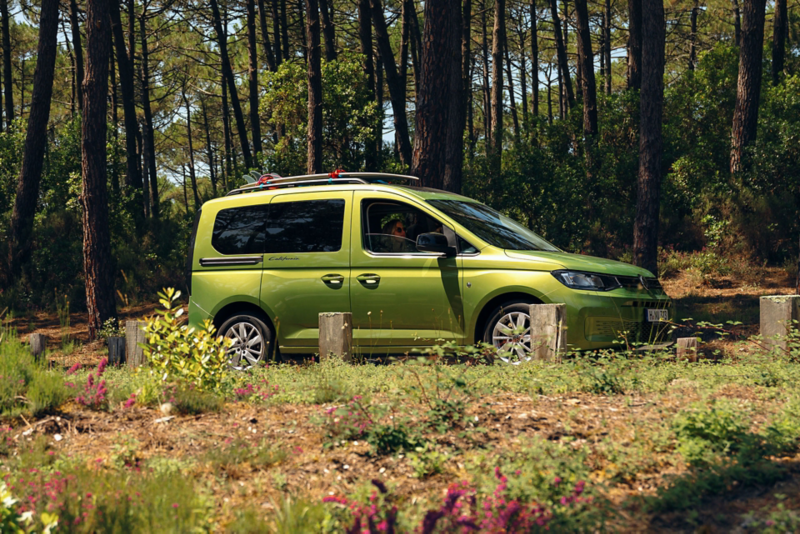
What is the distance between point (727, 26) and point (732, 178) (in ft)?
63.5

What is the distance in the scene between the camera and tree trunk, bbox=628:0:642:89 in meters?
21.9

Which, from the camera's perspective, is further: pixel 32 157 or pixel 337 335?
pixel 32 157

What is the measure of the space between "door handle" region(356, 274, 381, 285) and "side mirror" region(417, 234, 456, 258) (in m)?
0.61

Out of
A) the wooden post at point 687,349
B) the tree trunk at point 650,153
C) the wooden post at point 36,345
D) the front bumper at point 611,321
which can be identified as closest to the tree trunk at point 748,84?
the tree trunk at point 650,153

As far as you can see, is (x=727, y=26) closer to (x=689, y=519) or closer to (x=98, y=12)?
(x=98, y=12)

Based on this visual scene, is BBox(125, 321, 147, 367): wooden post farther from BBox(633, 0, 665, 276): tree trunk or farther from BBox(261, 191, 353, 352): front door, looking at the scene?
BBox(633, 0, 665, 276): tree trunk

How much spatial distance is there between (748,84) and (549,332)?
14.2 metres

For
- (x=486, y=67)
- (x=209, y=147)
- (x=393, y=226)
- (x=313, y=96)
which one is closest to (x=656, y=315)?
(x=393, y=226)

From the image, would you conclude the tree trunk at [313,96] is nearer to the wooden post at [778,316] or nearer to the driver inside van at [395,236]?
the driver inside van at [395,236]

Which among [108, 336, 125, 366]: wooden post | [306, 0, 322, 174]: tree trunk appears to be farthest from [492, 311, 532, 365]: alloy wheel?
[306, 0, 322, 174]: tree trunk

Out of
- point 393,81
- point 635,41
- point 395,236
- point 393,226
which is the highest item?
point 635,41

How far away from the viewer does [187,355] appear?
5789 millimetres

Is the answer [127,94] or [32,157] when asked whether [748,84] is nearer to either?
[32,157]

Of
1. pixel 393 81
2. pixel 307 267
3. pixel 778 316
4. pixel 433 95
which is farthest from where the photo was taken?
pixel 393 81
